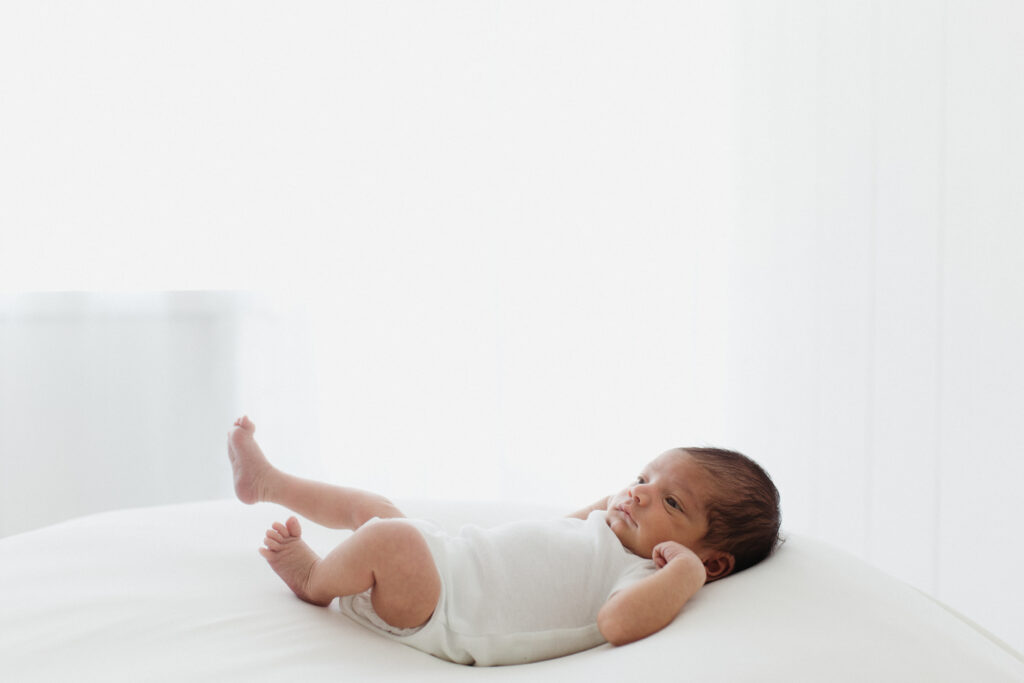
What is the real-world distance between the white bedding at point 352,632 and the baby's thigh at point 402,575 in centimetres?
5

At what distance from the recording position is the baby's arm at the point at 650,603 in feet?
3.21

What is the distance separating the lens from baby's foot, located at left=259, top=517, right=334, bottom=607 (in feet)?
3.65

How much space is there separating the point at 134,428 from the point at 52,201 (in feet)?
2.23

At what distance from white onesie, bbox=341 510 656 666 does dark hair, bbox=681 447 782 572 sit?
0.12 meters

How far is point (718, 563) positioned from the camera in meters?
1.19

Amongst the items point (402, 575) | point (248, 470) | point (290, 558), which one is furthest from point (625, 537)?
point (248, 470)

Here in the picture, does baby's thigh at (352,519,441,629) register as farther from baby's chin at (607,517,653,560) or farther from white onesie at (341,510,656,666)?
baby's chin at (607,517,653,560)

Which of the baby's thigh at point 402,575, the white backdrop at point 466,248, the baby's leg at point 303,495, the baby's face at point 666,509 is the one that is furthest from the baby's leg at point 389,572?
the white backdrop at point 466,248

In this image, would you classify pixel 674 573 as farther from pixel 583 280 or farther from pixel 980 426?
pixel 583 280

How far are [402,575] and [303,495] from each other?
35 centimetres

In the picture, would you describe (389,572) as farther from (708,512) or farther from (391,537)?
(708,512)

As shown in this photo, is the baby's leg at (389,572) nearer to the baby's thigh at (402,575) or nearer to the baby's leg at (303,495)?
the baby's thigh at (402,575)

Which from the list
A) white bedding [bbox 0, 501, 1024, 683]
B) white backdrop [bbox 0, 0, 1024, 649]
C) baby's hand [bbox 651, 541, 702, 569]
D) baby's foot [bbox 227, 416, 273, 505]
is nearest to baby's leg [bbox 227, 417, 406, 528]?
baby's foot [bbox 227, 416, 273, 505]

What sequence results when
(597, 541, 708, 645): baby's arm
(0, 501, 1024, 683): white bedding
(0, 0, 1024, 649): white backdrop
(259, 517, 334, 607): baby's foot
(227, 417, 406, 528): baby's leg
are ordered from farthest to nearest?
(0, 0, 1024, 649): white backdrop, (227, 417, 406, 528): baby's leg, (259, 517, 334, 607): baby's foot, (597, 541, 708, 645): baby's arm, (0, 501, 1024, 683): white bedding
